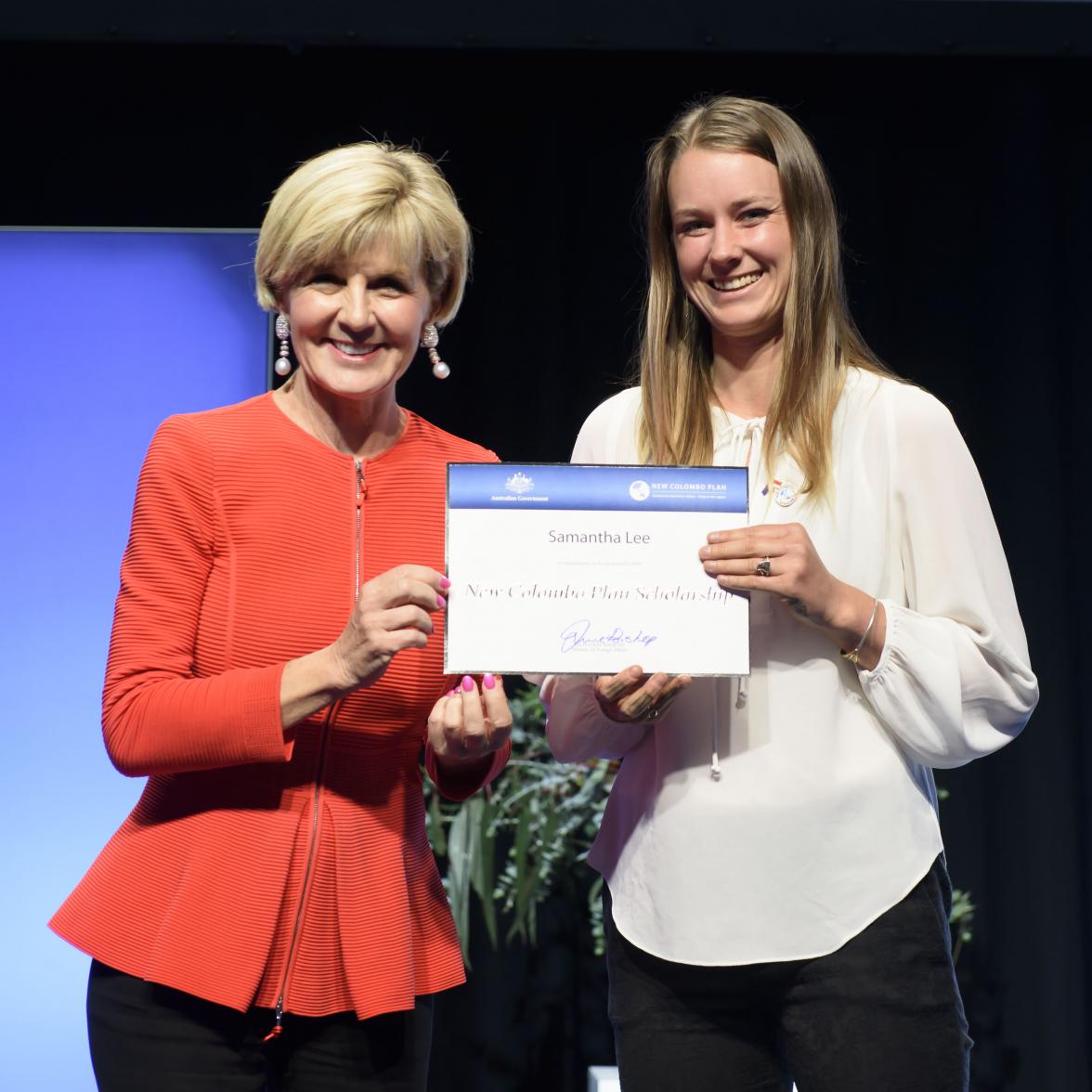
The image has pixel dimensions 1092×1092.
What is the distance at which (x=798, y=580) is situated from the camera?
56.2 inches

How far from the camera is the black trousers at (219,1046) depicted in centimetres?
A: 143

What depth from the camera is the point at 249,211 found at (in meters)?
3.51

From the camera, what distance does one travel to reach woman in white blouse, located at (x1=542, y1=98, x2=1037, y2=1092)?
1.45 meters

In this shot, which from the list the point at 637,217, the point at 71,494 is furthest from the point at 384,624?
the point at 637,217

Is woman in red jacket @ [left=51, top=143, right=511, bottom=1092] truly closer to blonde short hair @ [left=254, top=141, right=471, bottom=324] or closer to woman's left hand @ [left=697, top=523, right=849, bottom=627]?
blonde short hair @ [left=254, top=141, right=471, bottom=324]

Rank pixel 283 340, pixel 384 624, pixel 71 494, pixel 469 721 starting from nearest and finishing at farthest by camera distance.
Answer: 1. pixel 384 624
2. pixel 469 721
3. pixel 283 340
4. pixel 71 494

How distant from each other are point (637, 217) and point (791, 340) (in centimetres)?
202

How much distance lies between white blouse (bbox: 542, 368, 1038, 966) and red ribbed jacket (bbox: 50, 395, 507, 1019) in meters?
0.24

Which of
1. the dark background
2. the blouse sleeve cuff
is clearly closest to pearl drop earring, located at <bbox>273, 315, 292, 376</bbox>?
the blouse sleeve cuff

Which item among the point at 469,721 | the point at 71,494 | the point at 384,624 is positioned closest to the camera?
the point at 384,624

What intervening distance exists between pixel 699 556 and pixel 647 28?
228 centimetres

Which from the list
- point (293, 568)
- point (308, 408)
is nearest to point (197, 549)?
point (293, 568)

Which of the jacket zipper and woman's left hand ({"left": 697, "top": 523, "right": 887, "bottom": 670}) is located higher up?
woman's left hand ({"left": 697, "top": 523, "right": 887, "bottom": 670})
